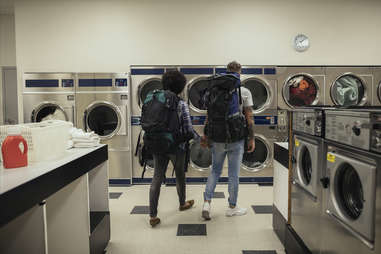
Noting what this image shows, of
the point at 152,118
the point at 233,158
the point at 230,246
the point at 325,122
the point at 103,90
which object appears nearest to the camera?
the point at 325,122

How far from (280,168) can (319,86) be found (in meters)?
2.27

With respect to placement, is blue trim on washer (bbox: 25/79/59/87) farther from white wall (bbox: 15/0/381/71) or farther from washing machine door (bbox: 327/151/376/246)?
washing machine door (bbox: 327/151/376/246)

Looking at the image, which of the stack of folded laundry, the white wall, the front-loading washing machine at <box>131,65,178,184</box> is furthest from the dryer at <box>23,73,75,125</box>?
the stack of folded laundry

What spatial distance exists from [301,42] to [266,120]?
1.44 m

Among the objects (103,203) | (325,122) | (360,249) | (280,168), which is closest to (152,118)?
(103,203)

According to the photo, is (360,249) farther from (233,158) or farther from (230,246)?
(233,158)

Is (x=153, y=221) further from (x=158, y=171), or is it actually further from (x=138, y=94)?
(x=138, y=94)

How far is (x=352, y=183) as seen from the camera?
4.97ft

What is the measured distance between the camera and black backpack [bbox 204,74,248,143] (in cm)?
266

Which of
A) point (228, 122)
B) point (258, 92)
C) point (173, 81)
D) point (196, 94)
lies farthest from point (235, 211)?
point (258, 92)

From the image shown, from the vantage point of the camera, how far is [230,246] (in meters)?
2.37

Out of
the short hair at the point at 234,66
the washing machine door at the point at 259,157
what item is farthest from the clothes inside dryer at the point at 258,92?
the short hair at the point at 234,66

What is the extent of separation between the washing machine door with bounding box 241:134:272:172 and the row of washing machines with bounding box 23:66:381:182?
0.05 feet

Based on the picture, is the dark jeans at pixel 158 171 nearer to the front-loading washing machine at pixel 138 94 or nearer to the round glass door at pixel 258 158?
the front-loading washing machine at pixel 138 94
